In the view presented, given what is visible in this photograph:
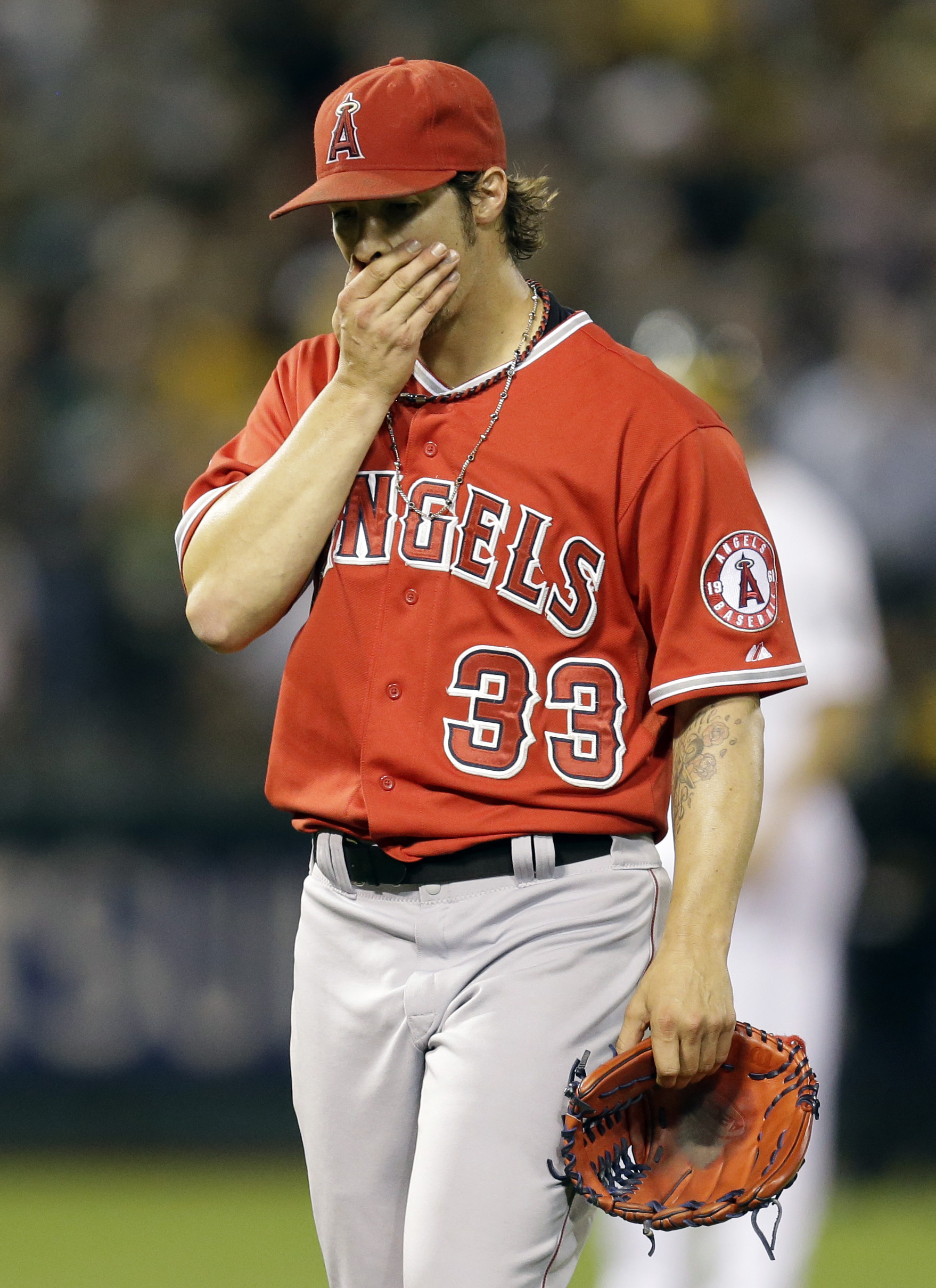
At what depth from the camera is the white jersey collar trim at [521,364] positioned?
2.40m

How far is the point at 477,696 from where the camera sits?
7.49 ft

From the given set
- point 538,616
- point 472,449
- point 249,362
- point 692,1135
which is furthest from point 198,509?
point 249,362

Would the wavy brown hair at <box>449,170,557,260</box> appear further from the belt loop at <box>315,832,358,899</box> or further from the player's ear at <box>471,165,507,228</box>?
the belt loop at <box>315,832,358,899</box>

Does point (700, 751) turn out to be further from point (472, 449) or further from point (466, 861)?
point (472, 449)

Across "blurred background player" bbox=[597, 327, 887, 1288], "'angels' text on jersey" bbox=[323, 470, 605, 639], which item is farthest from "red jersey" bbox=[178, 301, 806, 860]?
"blurred background player" bbox=[597, 327, 887, 1288]

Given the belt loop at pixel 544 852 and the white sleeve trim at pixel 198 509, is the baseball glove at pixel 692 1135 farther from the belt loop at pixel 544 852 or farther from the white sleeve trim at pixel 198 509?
the white sleeve trim at pixel 198 509

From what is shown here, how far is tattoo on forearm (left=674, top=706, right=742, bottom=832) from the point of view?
2.22 meters

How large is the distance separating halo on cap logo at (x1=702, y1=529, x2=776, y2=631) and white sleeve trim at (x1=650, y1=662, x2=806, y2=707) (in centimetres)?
6

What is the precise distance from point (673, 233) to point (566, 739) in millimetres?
4932

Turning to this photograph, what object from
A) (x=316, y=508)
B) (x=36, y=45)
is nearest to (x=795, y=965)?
(x=316, y=508)

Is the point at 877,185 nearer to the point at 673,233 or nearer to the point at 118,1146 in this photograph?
the point at 673,233

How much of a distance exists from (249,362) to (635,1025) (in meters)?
4.81

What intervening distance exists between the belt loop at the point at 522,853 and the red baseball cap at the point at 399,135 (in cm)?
85

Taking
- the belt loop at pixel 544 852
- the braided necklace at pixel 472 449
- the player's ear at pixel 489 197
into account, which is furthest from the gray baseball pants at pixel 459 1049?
the player's ear at pixel 489 197
